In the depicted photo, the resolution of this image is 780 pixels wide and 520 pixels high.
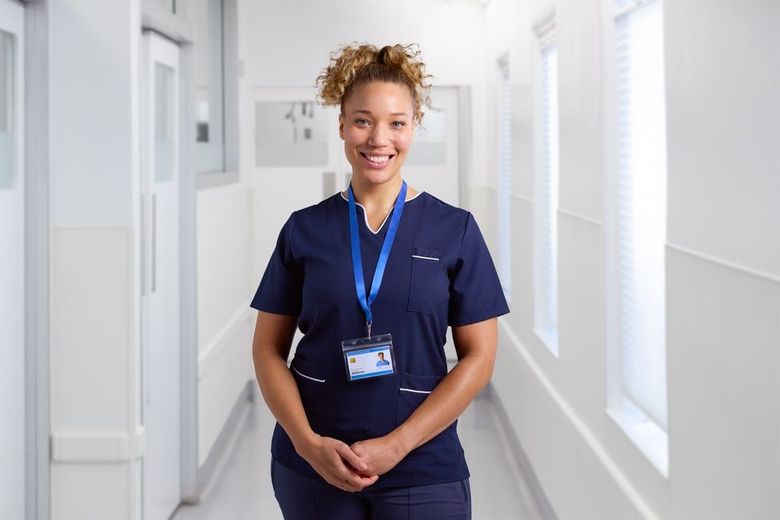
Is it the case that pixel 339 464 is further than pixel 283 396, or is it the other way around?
pixel 283 396

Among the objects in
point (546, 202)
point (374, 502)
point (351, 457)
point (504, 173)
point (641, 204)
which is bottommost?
point (374, 502)

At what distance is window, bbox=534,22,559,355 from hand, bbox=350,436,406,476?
3.14 meters

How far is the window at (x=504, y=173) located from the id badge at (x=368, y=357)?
15.7 feet

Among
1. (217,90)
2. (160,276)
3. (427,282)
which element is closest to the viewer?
(427,282)

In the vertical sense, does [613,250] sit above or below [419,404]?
above

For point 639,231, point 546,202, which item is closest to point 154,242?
point 639,231

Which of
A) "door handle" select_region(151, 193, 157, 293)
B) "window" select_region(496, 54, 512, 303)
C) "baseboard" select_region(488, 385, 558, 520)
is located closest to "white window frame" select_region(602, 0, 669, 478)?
"baseboard" select_region(488, 385, 558, 520)

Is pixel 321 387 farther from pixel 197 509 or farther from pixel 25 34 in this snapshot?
pixel 197 509

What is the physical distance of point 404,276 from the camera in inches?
72.7

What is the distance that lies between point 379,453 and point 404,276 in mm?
337

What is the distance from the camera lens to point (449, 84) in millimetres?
7375

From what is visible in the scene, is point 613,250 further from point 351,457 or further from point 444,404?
point 351,457

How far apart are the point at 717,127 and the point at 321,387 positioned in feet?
3.40

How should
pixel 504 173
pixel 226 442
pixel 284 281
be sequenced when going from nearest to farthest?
1. pixel 284 281
2. pixel 226 442
3. pixel 504 173
